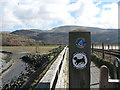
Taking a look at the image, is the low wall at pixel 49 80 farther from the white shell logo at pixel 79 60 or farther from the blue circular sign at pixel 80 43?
the blue circular sign at pixel 80 43

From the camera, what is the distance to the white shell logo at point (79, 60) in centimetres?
419

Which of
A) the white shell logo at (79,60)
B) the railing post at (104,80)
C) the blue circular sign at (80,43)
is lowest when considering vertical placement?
the railing post at (104,80)

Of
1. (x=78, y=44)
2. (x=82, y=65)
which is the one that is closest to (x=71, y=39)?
(x=78, y=44)

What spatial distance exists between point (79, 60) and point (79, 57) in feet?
0.18

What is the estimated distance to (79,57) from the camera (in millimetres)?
4188

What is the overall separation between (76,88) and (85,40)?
36.6 inches

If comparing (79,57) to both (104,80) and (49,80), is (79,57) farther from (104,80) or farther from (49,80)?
(104,80)

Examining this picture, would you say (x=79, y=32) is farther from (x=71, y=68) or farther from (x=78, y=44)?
(x=71, y=68)

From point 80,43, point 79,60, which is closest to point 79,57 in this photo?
point 79,60

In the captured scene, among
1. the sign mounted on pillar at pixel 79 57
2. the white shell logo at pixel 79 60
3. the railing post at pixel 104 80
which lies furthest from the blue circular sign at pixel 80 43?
the railing post at pixel 104 80

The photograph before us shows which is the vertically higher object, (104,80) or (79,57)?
(79,57)

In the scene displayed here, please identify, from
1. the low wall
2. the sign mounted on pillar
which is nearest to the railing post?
the sign mounted on pillar

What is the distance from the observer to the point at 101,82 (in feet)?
15.3

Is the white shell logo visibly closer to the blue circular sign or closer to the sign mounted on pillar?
the sign mounted on pillar
